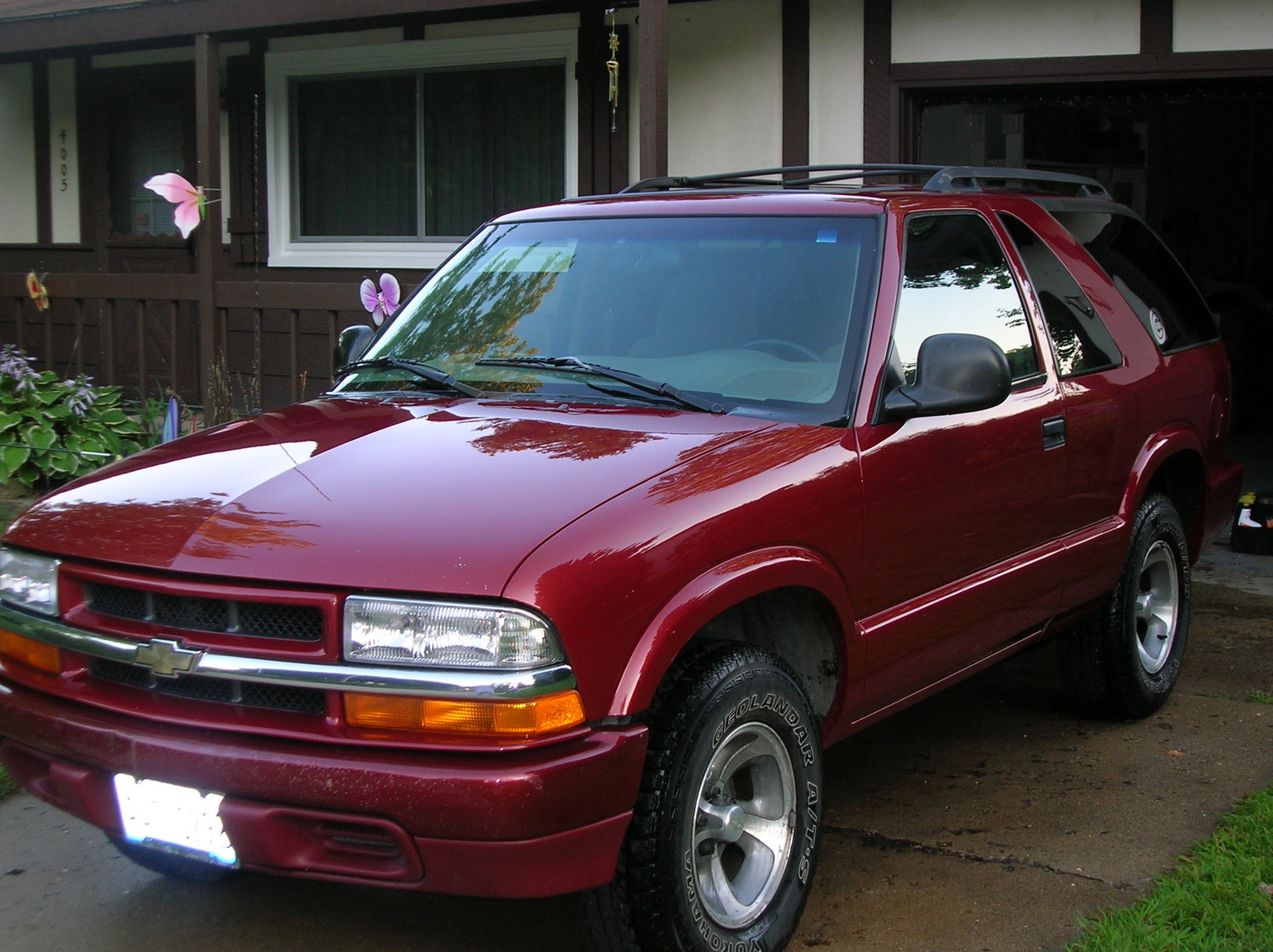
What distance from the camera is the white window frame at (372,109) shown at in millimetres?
10156

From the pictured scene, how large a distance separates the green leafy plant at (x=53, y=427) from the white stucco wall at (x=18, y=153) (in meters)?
3.62

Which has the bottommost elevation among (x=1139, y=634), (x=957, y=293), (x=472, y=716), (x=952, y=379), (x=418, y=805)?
(x=1139, y=634)

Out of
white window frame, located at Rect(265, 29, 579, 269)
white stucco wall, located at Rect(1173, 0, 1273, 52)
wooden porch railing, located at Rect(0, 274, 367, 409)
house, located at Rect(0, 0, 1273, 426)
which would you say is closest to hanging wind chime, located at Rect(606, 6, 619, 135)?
house, located at Rect(0, 0, 1273, 426)

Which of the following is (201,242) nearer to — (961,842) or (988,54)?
(988,54)

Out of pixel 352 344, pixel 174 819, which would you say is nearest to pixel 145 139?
pixel 352 344

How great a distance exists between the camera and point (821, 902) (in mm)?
3635

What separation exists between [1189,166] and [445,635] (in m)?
15.0

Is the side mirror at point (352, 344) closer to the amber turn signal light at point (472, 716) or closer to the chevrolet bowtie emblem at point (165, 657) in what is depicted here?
the chevrolet bowtie emblem at point (165, 657)

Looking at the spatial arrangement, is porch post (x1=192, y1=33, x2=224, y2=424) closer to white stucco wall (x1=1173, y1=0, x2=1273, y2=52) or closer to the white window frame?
the white window frame

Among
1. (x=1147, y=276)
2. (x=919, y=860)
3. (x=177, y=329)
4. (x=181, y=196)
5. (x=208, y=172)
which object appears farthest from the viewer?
(x=177, y=329)

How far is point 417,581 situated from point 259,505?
540mm

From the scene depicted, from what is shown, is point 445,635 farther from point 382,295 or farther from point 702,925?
point 382,295

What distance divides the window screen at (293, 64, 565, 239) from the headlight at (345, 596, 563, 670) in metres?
7.98

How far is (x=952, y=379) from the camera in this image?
3547 millimetres
